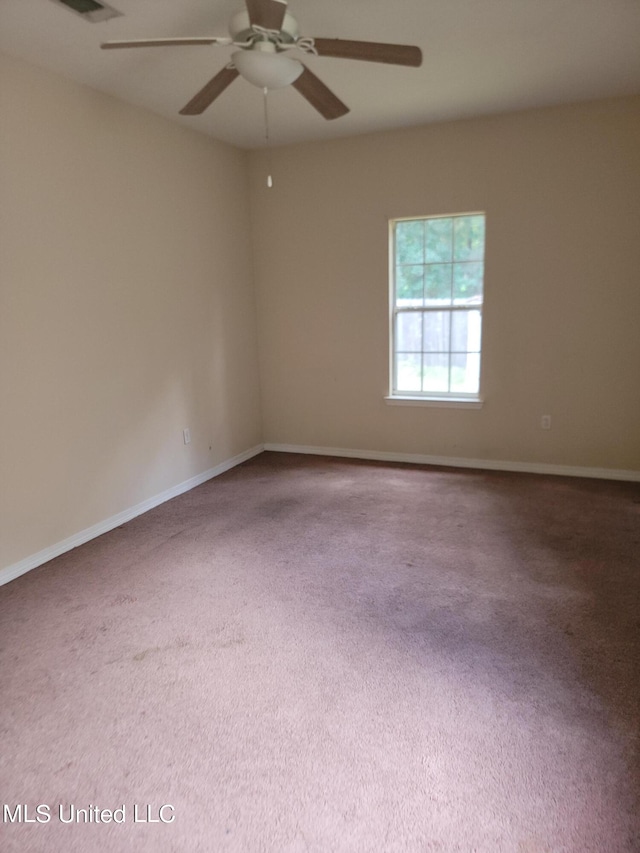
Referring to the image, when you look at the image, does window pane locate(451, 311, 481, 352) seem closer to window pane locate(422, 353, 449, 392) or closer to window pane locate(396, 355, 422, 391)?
window pane locate(422, 353, 449, 392)

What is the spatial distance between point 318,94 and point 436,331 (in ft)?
7.70

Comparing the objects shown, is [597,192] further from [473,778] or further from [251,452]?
[473,778]

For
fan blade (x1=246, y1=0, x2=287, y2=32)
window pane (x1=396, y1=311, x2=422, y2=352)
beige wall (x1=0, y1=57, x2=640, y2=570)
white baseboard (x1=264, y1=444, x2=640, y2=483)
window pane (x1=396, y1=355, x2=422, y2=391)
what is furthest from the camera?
window pane (x1=396, y1=355, x2=422, y2=391)

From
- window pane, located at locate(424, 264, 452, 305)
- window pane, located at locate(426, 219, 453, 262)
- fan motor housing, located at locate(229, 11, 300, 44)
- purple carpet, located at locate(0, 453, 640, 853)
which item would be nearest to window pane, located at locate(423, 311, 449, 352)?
window pane, located at locate(424, 264, 452, 305)

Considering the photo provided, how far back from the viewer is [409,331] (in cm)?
463

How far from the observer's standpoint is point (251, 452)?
5.12 m

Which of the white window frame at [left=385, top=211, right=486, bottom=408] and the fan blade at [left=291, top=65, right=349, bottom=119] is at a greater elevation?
the fan blade at [left=291, top=65, right=349, bottom=119]

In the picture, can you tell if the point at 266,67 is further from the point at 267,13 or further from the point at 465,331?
the point at 465,331

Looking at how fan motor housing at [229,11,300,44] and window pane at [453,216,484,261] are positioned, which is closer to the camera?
fan motor housing at [229,11,300,44]

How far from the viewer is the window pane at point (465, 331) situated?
14.4 ft

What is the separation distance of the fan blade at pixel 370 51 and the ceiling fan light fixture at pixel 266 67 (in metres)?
0.15

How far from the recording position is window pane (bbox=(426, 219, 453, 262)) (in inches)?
172

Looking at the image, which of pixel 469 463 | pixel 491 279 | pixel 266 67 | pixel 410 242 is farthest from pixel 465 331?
pixel 266 67

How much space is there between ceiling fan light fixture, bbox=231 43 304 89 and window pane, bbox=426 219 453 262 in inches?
90.7
